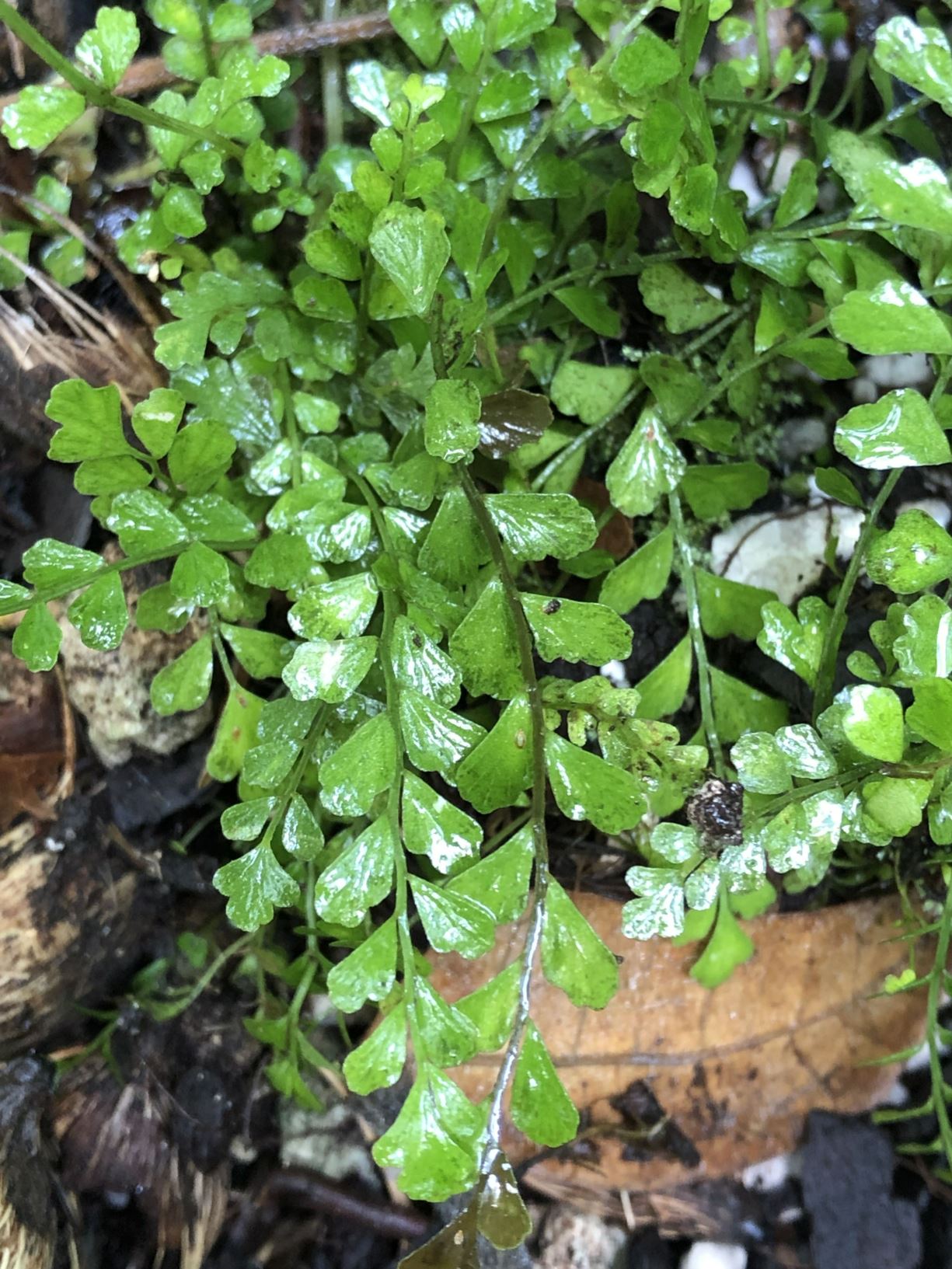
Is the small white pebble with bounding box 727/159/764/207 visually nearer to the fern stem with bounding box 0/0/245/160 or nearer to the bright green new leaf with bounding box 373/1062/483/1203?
the fern stem with bounding box 0/0/245/160

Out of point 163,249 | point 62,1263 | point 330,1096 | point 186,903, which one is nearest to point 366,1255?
point 330,1096

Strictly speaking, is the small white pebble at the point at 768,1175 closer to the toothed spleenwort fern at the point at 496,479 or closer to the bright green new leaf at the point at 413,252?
the toothed spleenwort fern at the point at 496,479

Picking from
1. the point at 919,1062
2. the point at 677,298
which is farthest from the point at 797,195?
the point at 919,1062

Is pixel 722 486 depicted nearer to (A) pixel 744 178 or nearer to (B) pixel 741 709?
(B) pixel 741 709

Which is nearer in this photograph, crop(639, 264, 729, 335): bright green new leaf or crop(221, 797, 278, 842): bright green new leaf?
crop(221, 797, 278, 842): bright green new leaf

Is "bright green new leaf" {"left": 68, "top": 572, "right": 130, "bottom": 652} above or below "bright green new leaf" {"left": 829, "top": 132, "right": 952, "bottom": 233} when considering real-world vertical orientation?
above

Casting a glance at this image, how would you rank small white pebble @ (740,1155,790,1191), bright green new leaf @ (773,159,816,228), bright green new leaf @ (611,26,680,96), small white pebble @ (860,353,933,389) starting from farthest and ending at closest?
1. small white pebble @ (740,1155,790,1191)
2. small white pebble @ (860,353,933,389)
3. bright green new leaf @ (773,159,816,228)
4. bright green new leaf @ (611,26,680,96)

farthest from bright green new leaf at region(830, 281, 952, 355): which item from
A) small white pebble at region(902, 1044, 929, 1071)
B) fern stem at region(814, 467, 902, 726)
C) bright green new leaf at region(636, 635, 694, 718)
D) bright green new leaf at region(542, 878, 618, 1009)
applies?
small white pebble at region(902, 1044, 929, 1071)

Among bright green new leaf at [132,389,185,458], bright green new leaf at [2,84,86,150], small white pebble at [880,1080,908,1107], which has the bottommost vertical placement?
small white pebble at [880,1080,908,1107]
